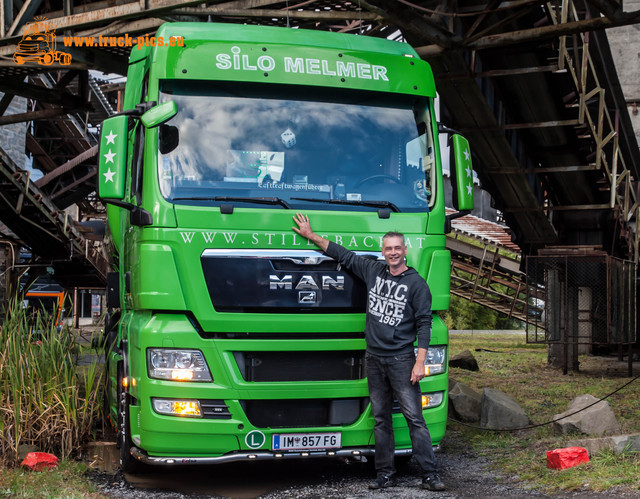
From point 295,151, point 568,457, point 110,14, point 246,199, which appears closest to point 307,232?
point 246,199

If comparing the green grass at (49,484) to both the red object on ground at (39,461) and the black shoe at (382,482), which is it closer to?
the red object on ground at (39,461)

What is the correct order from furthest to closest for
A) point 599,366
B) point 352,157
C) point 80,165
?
1. point 80,165
2. point 599,366
3. point 352,157

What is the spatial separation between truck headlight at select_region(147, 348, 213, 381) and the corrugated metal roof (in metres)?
21.4

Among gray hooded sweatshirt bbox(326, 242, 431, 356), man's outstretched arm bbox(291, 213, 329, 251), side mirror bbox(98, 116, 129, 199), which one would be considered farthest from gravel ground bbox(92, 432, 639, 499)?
side mirror bbox(98, 116, 129, 199)

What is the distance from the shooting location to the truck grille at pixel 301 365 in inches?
241

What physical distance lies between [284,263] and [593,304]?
10400mm

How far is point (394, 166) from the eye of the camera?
671 cm

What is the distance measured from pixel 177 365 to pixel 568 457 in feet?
10.9

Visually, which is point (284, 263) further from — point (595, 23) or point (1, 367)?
point (595, 23)

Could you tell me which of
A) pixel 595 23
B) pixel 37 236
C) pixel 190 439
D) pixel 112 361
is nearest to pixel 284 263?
pixel 190 439

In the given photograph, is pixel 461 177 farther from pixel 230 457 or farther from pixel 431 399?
pixel 230 457

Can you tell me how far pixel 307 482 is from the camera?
676 centimetres

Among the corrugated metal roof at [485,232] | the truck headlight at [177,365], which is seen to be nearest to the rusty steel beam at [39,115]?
the truck headlight at [177,365]

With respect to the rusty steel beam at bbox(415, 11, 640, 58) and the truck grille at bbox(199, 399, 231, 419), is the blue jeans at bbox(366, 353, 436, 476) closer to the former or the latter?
the truck grille at bbox(199, 399, 231, 419)
